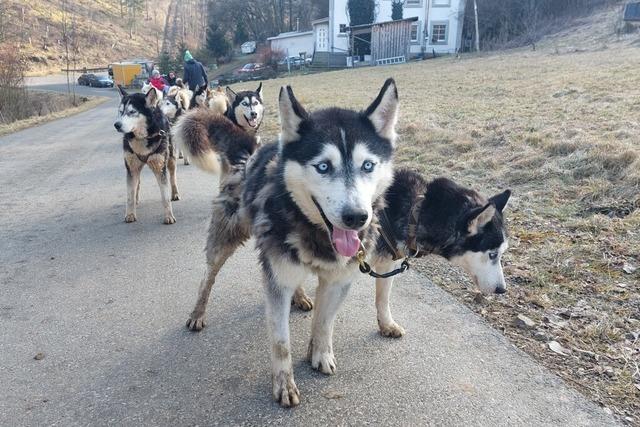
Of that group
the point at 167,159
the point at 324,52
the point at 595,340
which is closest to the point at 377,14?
the point at 324,52

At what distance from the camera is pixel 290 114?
258 cm

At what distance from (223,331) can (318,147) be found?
1.68m

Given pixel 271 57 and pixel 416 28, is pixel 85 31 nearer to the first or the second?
pixel 271 57

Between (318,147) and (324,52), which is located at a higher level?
(324,52)

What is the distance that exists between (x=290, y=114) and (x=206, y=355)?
5.71 ft

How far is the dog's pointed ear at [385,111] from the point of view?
8.76 ft

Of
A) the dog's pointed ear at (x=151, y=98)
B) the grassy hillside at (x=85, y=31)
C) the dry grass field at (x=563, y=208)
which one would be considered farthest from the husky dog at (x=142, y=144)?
the grassy hillside at (x=85, y=31)

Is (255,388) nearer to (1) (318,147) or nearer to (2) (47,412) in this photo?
(2) (47,412)

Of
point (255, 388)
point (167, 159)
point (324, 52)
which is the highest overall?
point (324, 52)

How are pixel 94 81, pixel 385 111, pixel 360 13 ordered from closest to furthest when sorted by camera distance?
pixel 385 111
pixel 360 13
pixel 94 81

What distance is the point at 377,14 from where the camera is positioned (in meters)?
45.6

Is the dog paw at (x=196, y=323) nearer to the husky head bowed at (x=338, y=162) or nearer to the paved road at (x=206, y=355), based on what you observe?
the paved road at (x=206, y=355)

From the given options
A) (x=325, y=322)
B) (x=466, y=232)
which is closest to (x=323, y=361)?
(x=325, y=322)

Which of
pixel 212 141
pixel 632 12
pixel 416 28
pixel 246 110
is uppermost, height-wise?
pixel 416 28
